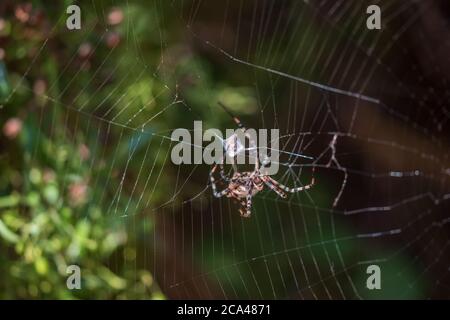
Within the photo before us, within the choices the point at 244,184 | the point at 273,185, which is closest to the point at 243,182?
the point at 244,184

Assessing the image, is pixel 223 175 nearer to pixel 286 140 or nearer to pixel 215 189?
pixel 215 189

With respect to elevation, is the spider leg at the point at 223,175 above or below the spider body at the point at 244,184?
above

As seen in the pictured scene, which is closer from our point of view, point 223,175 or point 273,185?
point 223,175

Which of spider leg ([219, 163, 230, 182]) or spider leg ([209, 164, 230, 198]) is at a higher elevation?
spider leg ([219, 163, 230, 182])

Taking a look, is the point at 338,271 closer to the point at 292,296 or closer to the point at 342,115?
the point at 292,296

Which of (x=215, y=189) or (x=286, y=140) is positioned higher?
(x=286, y=140)

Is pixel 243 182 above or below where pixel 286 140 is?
below

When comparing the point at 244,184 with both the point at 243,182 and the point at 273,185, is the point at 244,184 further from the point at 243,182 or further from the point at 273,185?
the point at 273,185

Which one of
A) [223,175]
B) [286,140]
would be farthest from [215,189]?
[286,140]

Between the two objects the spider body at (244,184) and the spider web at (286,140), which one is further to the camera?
the spider body at (244,184)
